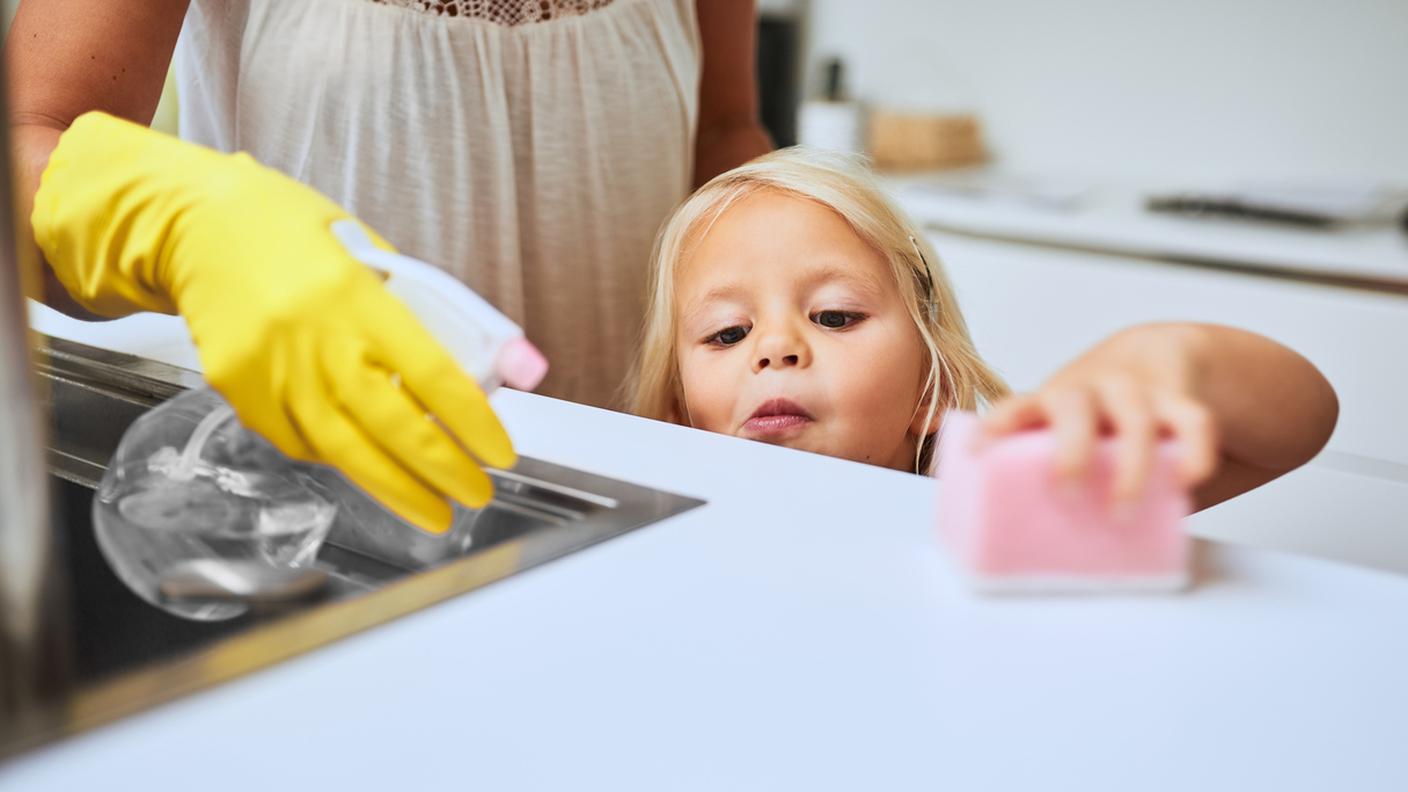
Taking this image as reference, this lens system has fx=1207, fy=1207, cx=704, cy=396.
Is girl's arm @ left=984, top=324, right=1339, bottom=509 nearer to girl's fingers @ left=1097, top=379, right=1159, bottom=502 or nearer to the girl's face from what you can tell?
girl's fingers @ left=1097, top=379, right=1159, bottom=502

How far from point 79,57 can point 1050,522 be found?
0.81 metres

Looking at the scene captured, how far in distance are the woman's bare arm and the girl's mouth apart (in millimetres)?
535

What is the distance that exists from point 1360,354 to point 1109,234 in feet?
1.29

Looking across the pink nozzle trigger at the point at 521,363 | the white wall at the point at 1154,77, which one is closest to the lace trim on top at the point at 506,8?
the pink nozzle trigger at the point at 521,363

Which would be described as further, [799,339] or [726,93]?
[726,93]

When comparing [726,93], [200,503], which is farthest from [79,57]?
[726,93]

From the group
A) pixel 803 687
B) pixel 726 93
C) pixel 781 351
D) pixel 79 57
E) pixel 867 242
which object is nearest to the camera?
pixel 803 687

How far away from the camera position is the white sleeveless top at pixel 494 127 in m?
1.12

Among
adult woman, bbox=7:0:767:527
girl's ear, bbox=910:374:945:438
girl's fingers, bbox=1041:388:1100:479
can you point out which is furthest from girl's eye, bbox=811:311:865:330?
girl's fingers, bbox=1041:388:1100:479

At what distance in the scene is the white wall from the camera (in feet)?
7.18

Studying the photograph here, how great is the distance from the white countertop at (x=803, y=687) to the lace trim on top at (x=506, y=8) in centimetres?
73

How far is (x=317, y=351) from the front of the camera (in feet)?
1.85

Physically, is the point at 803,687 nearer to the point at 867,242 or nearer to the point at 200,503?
the point at 200,503

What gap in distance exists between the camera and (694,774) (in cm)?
38
